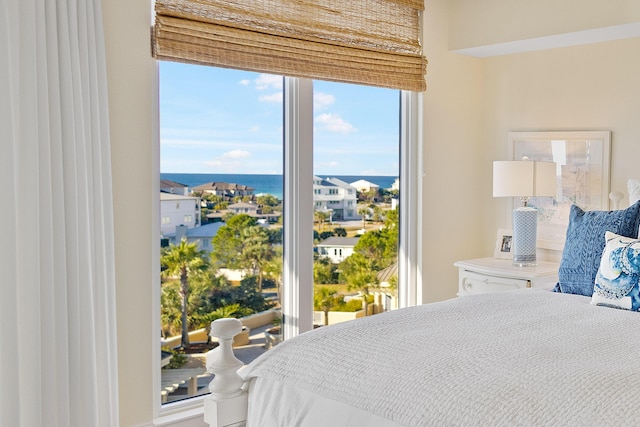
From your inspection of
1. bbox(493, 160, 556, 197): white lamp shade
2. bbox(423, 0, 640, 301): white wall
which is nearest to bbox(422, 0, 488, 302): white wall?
bbox(423, 0, 640, 301): white wall

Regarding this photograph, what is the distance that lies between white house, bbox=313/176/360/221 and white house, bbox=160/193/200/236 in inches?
28.9

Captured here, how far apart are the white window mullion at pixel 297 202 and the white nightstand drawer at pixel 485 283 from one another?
3.38ft

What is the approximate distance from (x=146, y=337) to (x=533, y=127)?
2.71 metres

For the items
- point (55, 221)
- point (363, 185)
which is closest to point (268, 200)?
point (363, 185)

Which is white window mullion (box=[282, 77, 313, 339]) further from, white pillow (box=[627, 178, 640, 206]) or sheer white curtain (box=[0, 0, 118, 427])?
white pillow (box=[627, 178, 640, 206])

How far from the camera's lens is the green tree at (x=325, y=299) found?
144 inches

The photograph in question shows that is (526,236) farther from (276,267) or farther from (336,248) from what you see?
(276,267)

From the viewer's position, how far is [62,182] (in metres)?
2.48

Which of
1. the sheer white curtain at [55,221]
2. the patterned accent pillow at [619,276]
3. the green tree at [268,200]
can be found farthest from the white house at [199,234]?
the patterned accent pillow at [619,276]

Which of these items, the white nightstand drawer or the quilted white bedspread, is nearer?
the quilted white bedspread

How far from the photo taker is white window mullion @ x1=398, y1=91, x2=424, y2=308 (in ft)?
13.4

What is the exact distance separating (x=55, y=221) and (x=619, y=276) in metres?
2.12

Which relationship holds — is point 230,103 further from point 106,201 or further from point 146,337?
point 146,337

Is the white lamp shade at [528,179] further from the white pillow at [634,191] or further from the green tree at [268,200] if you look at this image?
the green tree at [268,200]
